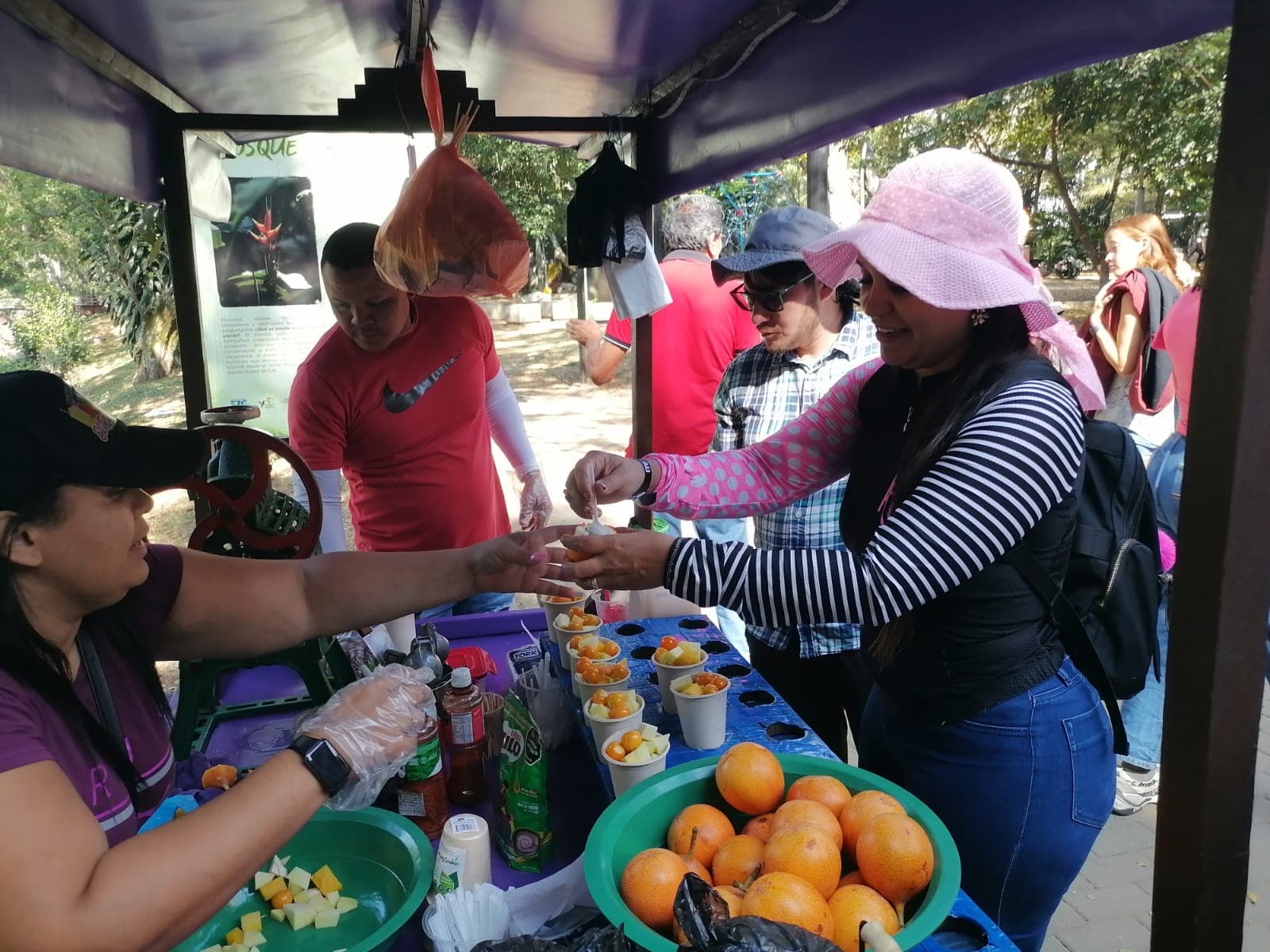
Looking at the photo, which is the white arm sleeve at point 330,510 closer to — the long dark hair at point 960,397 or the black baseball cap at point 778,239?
the black baseball cap at point 778,239

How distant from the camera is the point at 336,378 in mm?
3098

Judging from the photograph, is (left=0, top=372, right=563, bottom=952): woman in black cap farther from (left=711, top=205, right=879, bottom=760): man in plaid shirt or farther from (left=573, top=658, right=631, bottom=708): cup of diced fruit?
(left=711, top=205, right=879, bottom=760): man in plaid shirt

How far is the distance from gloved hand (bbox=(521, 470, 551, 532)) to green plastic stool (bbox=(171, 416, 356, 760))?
1095 millimetres

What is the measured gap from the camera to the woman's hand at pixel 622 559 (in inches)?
71.3

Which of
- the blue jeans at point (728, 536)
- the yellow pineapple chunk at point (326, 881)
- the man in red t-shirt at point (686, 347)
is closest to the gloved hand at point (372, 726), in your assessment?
the yellow pineapple chunk at point (326, 881)

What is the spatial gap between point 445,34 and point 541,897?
10.5ft

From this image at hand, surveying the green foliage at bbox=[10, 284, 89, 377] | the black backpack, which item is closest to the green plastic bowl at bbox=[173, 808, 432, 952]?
the black backpack

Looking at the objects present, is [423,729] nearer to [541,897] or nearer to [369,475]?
[541,897]

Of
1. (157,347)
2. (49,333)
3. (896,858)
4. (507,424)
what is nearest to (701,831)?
(896,858)

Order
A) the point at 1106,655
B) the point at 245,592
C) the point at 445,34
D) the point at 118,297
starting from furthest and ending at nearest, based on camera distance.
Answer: the point at 118,297
the point at 445,34
the point at 245,592
the point at 1106,655

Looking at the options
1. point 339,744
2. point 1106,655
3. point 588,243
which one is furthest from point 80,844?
point 588,243

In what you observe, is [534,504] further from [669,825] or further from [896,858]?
[896,858]

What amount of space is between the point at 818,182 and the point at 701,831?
6.58 m

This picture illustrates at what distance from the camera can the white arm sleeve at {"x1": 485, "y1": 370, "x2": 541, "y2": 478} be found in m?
3.72
